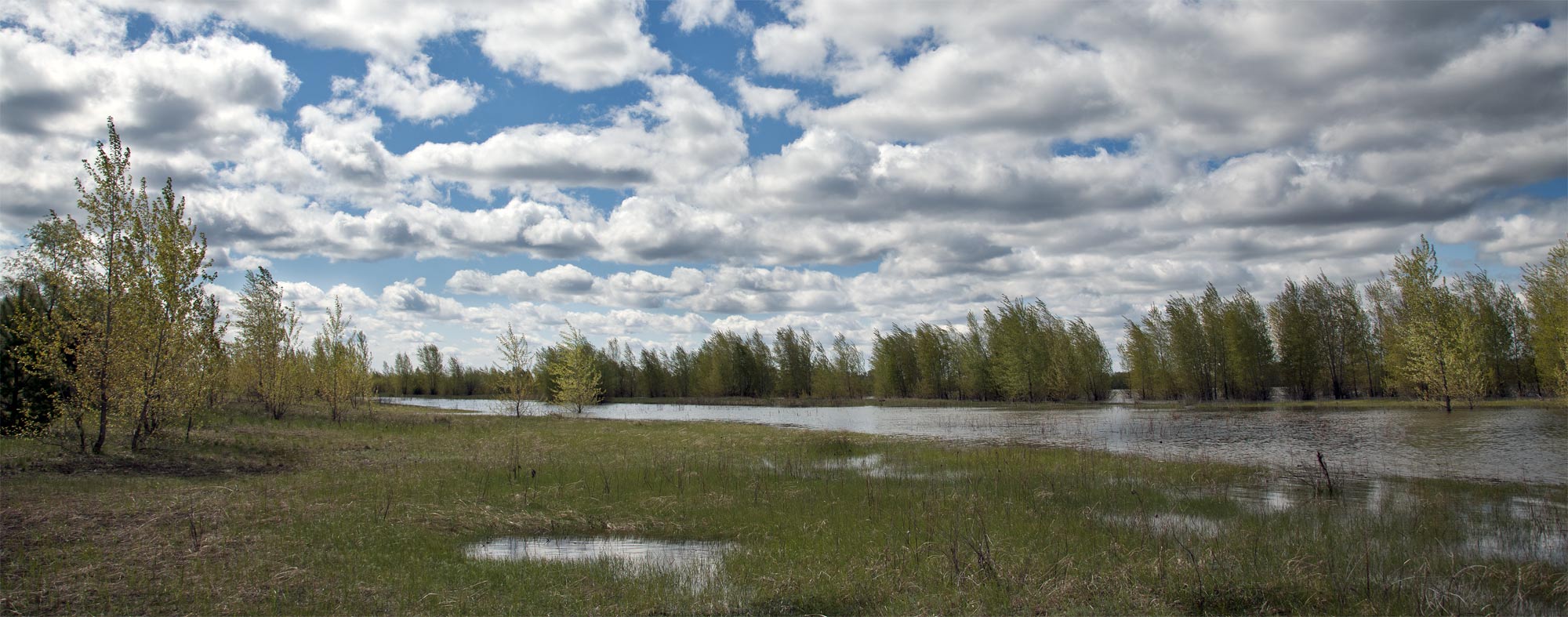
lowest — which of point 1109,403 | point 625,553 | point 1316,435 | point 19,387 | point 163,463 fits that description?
point 1109,403

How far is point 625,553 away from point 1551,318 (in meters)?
68.7

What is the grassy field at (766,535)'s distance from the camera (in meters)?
9.59

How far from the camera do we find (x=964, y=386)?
102938 millimetres

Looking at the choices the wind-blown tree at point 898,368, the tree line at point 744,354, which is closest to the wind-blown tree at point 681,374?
the tree line at point 744,354

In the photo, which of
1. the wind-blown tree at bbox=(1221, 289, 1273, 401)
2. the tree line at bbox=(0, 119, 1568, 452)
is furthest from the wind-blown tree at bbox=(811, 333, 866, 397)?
the wind-blown tree at bbox=(1221, 289, 1273, 401)

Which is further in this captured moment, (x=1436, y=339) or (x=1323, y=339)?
(x=1323, y=339)

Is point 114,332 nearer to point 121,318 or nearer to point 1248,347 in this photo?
point 121,318

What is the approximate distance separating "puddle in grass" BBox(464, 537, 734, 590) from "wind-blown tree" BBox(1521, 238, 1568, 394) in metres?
53.6

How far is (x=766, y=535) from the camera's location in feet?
45.6

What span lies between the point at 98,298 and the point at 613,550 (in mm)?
17590

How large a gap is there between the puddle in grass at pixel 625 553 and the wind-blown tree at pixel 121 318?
14.2 meters

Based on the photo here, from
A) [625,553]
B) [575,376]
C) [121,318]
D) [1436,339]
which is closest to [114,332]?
[121,318]

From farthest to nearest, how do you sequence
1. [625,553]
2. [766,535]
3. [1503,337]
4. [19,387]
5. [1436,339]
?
[1503,337]
[1436,339]
[19,387]
[766,535]
[625,553]

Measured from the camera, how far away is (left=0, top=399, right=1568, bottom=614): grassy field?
31.4ft
